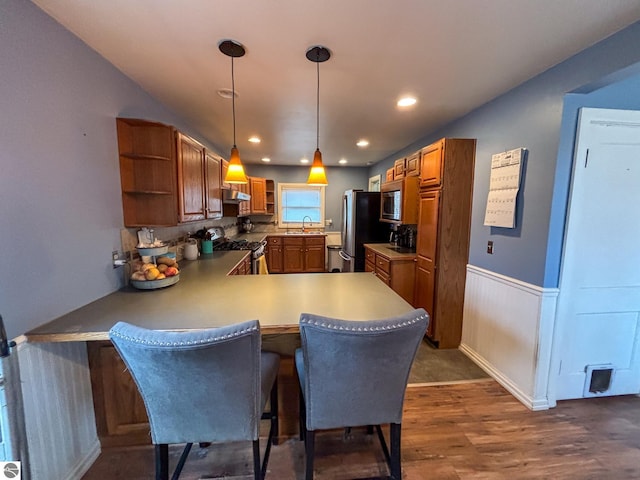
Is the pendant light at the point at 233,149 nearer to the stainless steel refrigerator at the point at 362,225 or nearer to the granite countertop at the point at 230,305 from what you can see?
the granite countertop at the point at 230,305

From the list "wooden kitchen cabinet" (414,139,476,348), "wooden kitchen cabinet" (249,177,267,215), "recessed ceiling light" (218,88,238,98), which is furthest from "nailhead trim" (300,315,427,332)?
"wooden kitchen cabinet" (249,177,267,215)

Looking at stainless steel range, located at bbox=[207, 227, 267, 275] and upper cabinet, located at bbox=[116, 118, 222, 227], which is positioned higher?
upper cabinet, located at bbox=[116, 118, 222, 227]

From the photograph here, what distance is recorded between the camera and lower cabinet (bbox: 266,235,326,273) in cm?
577

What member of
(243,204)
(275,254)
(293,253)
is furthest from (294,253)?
(243,204)

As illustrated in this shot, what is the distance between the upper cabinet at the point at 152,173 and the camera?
1920 mm

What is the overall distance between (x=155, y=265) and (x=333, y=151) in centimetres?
339

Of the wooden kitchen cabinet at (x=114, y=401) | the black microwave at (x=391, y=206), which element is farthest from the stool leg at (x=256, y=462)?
the black microwave at (x=391, y=206)

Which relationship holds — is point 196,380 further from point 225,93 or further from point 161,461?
point 225,93

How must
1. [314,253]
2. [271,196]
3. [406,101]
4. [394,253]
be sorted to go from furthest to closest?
[271,196] < [314,253] < [394,253] < [406,101]

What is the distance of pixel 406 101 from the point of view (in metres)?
2.43

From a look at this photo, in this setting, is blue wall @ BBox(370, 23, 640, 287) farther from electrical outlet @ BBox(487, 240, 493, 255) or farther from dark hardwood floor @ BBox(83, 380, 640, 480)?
dark hardwood floor @ BBox(83, 380, 640, 480)

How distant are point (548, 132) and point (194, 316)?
257 cm

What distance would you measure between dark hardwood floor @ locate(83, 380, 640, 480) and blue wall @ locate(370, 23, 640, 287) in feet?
3.28

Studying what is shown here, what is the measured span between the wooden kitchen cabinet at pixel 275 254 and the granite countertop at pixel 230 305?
356 centimetres
